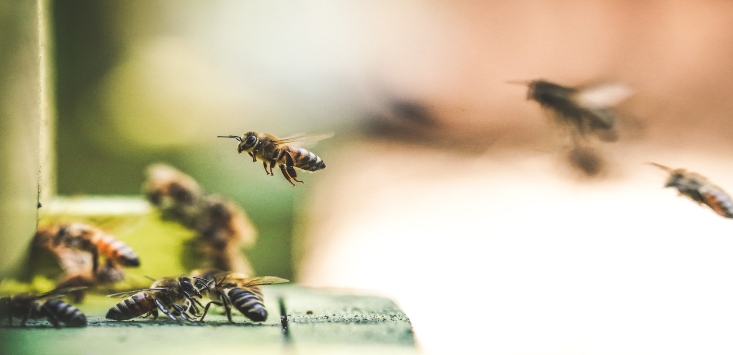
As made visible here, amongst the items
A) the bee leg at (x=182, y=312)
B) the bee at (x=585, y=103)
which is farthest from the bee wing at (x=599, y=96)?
the bee leg at (x=182, y=312)

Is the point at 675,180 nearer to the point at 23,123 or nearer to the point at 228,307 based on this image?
the point at 228,307

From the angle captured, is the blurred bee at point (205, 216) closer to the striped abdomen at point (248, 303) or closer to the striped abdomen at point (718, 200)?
the striped abdomen at point (248, 303)

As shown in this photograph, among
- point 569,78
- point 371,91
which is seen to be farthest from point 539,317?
point 371,91

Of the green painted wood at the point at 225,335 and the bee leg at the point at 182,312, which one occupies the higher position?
the bee leg at the point at 182,312

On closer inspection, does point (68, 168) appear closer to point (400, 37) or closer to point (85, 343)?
point (85, 343)

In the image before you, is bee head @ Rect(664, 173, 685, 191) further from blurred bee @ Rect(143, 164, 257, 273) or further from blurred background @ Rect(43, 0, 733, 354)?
blurred bee @ Rect(143, 164, 257, 273)

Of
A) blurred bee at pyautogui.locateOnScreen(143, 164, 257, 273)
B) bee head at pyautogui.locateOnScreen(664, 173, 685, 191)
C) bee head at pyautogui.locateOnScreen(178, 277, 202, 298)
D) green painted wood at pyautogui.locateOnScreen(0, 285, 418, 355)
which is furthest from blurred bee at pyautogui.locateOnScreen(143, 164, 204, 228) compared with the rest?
bee head at pyautogui.locateOnScreen(664, 173, 685, 191)
